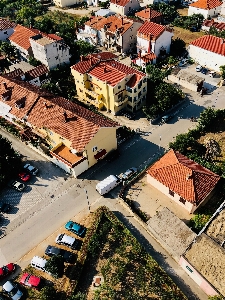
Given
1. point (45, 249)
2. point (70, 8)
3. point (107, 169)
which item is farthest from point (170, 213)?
point (70, 8)

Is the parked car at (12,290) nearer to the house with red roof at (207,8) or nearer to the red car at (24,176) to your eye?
the red car at (24,176)

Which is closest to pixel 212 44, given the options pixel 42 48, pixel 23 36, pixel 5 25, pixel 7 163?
pixel 42 48

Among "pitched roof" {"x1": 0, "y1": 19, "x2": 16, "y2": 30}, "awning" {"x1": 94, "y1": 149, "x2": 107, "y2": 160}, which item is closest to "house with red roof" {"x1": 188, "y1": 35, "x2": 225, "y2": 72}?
"awning" {"x1": 94, "y1": 149, "x2": 107, "y2": 160}

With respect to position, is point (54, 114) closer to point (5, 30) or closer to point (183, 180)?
point (183, 180)

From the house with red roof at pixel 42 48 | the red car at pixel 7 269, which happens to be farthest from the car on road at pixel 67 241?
the house with red roof at pixel 42 48

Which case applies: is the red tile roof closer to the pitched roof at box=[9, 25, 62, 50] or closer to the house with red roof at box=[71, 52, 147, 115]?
the pitched roof at box=[9, 25, 62, 50]
